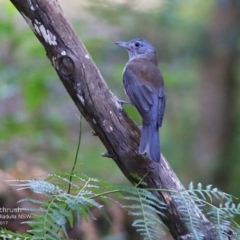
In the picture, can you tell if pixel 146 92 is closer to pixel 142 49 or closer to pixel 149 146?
pixel 142 49

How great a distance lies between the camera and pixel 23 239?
157 cm

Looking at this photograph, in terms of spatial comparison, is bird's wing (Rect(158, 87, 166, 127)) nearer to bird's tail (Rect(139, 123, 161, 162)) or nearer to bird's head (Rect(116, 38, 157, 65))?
bird's tail (Rect(139, 123, 161, 162))

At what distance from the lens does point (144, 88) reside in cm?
333

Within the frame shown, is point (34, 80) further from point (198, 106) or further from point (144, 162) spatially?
point (198, 106)

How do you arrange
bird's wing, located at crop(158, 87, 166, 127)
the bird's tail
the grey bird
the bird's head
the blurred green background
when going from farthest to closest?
the blurred green background → the bird's head → bird's wing, located at crop(158, 87, 166, 127) → the grey bird → the bird's tail

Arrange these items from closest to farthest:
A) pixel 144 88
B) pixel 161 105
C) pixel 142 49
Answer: pixel 161 105, pixel 144 88, pixel 142 49

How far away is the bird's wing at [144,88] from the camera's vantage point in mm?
3086

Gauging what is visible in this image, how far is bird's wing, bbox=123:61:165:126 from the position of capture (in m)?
3.09

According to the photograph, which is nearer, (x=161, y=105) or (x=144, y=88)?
(x=161, y=105)

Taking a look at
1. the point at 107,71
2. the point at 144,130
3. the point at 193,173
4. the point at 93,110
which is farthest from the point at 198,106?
the point at 93,110

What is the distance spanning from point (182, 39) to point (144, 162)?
13.6 ft

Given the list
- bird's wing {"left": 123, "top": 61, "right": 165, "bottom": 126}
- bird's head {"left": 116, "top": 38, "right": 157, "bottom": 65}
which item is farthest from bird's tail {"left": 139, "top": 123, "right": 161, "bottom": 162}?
bird's head {"left": 116, "top": 38, "right": 157, "bottom": 65}

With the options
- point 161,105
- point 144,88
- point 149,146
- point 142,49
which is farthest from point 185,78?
point 149,146

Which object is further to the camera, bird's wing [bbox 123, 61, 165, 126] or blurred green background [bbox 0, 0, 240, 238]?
blurred green background [bbox 0, 0, 240, 238]
